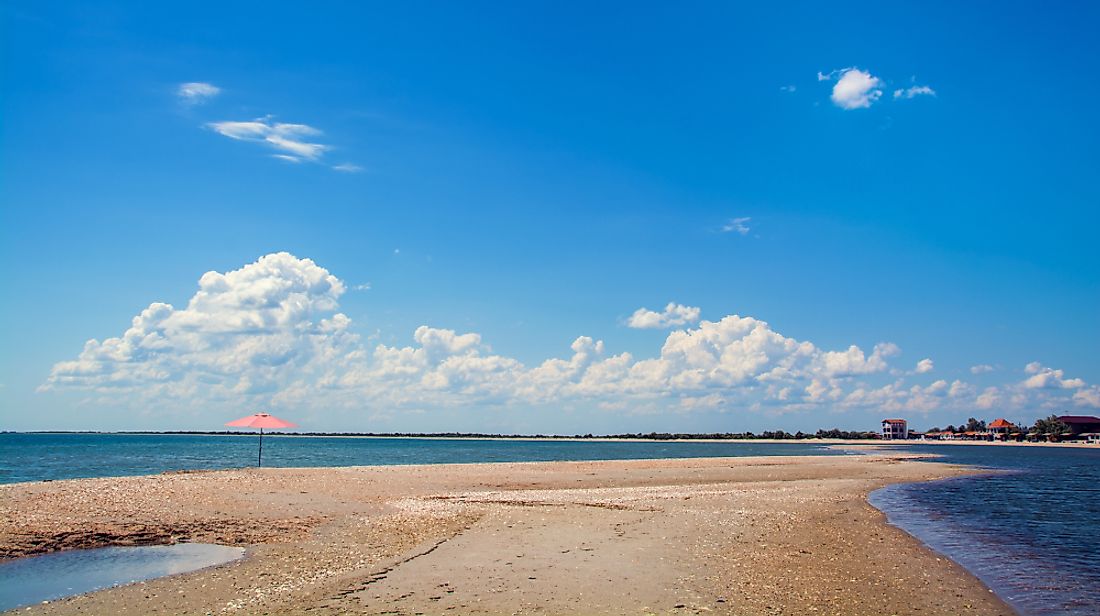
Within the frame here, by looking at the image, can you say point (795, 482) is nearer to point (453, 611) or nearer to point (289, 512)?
point (289, 512)

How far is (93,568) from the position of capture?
615 inches

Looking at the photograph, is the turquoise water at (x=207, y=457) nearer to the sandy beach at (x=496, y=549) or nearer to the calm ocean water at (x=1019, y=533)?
the sandy beach at (x=496, y=549)

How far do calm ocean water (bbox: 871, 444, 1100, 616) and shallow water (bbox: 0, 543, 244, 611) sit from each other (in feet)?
58.6

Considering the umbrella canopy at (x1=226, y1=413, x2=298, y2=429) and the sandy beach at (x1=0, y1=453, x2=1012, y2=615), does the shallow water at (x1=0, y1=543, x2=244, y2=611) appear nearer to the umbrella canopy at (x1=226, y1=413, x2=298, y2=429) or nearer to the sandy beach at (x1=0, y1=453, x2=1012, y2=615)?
the sandy beach at (x1=0, y1=453, x2=1012, y2=615)

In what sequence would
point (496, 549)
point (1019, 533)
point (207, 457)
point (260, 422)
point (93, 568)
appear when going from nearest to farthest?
1. point (93, 568)
2. point (496, 549)
3. point (1019, 533)
4. point (260, 422)
5. point (207, 457)

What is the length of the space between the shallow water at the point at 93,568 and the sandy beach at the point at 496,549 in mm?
745

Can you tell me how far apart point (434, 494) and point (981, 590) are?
22861mm

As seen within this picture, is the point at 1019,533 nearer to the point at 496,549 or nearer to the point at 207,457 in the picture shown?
the point at 496,549

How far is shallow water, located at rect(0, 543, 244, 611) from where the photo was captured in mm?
13547

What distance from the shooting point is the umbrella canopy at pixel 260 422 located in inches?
1683

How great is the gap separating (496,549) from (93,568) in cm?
910

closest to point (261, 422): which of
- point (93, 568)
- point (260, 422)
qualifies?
point (260, 422)

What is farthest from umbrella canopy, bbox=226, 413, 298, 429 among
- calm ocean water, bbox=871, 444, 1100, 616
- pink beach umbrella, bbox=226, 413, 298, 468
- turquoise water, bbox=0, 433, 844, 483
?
calm ocean water, bbox=871, 444, 1100, 616

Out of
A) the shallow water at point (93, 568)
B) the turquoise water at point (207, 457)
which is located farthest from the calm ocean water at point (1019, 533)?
the turquoise water at point (207, 457)
